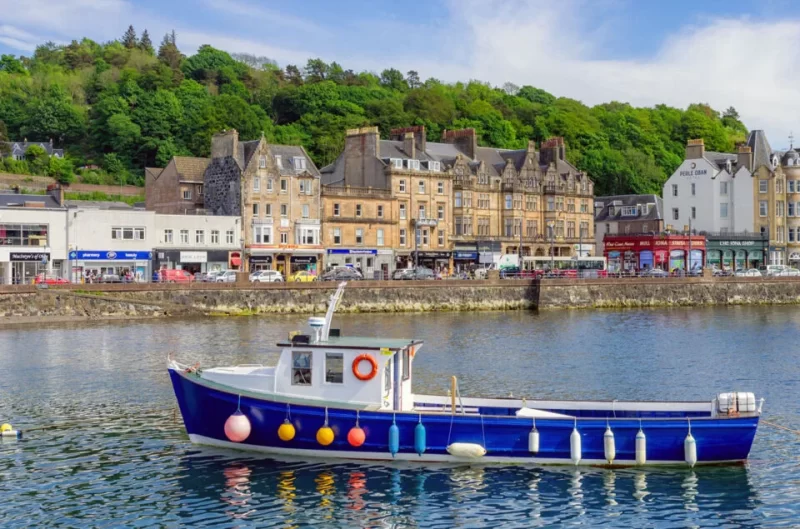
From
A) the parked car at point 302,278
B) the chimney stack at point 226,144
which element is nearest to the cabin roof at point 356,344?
the parked car at point 302,278

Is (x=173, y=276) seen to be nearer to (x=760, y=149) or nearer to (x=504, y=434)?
(x=504, y=434)

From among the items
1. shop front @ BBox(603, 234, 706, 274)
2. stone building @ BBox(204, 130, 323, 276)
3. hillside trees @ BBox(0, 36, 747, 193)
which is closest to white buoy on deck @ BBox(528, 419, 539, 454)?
stone building @ BBox(204, 130, 323, 276)

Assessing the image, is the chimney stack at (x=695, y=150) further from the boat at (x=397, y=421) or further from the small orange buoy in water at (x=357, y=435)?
the small orange buoy in water at (x=357, y=435)

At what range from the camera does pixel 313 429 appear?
81.8 ft

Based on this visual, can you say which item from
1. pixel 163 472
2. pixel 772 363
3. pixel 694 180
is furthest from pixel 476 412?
pixel 694 180

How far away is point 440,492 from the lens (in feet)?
75.4

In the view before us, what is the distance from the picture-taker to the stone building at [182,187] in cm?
8725

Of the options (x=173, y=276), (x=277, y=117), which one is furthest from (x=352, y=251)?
(x=277, y=117)

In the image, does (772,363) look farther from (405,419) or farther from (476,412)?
(405,419)

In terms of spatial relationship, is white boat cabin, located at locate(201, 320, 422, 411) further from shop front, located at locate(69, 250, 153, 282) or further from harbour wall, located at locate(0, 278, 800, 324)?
shop front, located at locate(69, 250, 153, 282)

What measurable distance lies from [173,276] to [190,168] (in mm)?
18474

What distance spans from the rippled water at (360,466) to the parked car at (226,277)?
66.5ft

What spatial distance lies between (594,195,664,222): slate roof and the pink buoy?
8811 cm

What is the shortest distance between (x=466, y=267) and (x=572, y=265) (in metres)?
10.5
